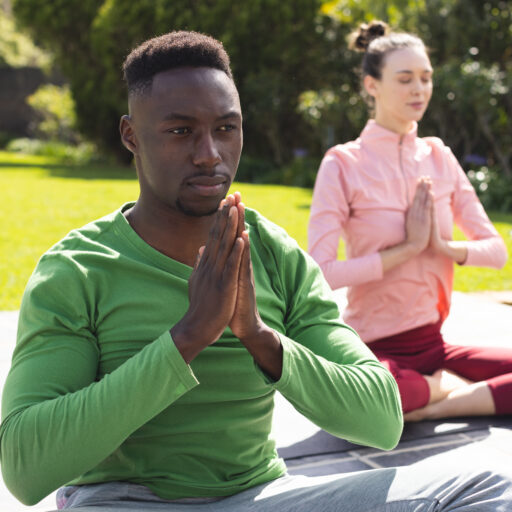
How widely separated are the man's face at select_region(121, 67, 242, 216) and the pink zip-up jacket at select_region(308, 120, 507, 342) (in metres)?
1.70

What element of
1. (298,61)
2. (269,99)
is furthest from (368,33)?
(298,61)

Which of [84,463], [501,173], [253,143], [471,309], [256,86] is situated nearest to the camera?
[84,463]

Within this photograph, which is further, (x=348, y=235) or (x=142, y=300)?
(x=348, y=235)

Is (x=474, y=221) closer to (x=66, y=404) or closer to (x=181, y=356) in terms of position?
(x=181, y=356)

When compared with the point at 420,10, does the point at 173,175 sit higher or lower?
lower

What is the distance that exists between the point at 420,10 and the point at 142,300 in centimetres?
1472

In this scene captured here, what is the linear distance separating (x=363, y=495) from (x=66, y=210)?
10.6m

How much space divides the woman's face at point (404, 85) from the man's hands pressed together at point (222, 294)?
84.5 inches

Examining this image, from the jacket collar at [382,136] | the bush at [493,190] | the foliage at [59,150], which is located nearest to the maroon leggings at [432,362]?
the jacket collar at [382,136]

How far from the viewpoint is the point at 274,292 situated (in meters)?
1.98

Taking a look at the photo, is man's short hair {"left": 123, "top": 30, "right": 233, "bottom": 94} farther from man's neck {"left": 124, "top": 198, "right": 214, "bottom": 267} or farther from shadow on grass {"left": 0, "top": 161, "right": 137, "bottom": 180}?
shadow on grass {"left": 0, "top": 161, "right": 137, "bottom": 180}

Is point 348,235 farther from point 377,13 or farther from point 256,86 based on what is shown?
point 256,86

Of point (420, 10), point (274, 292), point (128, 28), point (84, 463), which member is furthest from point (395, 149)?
point (128, 28)

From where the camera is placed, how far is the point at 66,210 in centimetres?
1176
